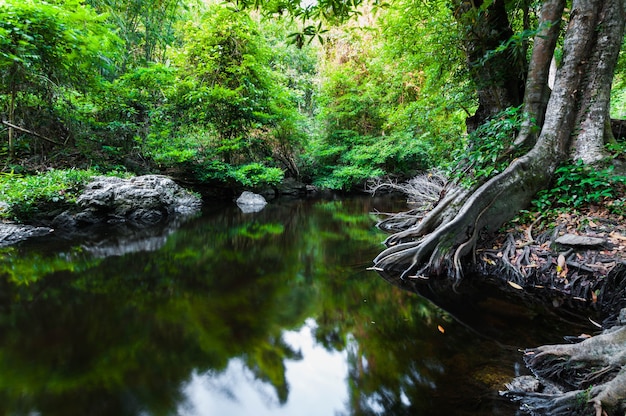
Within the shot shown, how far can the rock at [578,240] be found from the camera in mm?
3115

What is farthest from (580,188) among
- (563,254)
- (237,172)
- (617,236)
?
(237,172)

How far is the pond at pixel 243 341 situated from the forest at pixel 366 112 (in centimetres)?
58

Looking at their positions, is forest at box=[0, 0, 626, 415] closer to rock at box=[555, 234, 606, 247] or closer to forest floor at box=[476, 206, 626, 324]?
forest floor at box=[476, 206, 626, 324]

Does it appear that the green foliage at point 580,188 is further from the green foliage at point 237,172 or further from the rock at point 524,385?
the green foliage at point 237,172

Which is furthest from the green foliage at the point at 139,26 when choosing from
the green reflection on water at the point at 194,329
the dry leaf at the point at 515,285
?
the dry leaf at the point at 515,285

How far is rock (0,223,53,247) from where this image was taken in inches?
223

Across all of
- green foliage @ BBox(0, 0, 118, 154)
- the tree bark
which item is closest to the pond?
the tree bark

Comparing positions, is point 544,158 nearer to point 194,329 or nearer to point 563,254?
point 563,254

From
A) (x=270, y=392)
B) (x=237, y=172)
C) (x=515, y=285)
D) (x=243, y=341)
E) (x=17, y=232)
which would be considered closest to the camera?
(x=270, y=392)

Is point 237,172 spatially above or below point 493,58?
below

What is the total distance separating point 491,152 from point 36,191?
29.6 feet

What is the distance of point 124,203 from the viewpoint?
26.7 ft

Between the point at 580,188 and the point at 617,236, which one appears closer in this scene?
the point at 617,236

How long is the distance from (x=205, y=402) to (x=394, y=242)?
399cm
